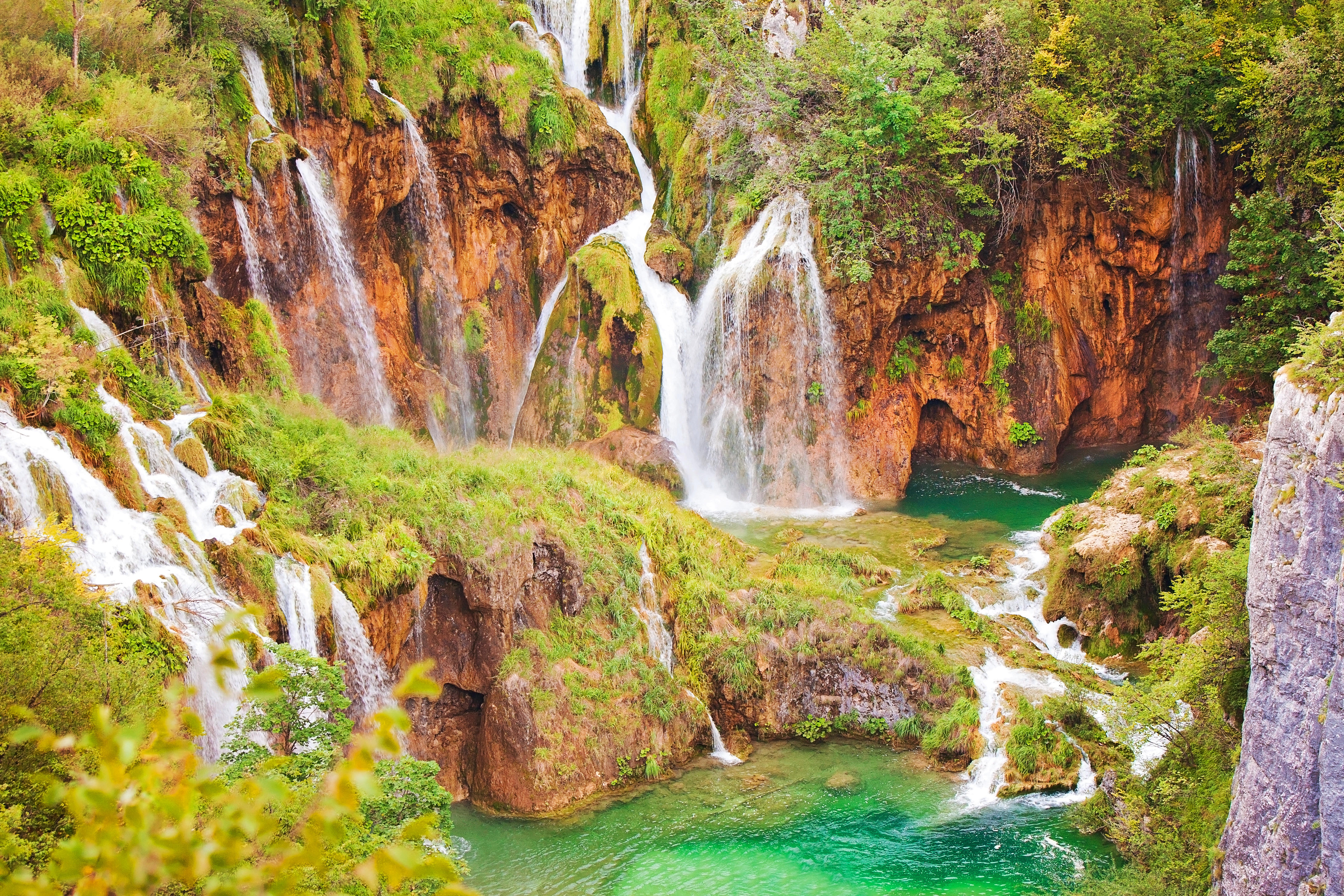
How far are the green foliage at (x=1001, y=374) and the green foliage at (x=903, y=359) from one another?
1985 millimetres

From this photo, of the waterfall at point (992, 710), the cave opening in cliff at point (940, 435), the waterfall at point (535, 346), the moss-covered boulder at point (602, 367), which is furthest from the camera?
the cave opening in cliff at point (940, 435)

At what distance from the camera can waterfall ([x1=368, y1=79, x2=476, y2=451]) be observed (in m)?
23.0

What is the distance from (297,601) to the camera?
1065cm

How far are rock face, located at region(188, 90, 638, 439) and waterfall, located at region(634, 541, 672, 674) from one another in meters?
9.63

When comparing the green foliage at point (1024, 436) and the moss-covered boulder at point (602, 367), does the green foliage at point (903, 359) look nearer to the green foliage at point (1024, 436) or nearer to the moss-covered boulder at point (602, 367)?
the green foliage at point (1024, 436)

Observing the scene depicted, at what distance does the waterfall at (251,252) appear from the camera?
18.1 m

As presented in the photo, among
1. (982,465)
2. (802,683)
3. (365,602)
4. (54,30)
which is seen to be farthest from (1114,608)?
(54,30)

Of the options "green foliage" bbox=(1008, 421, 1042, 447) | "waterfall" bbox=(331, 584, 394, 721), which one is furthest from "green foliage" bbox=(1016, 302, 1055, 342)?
"waterfall" bbox=(331, 584, 394, 721)

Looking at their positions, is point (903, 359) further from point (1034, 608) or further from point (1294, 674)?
point (1294, 674)

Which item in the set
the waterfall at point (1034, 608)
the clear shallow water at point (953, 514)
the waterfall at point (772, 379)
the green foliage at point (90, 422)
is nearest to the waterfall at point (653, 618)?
the clear shallow water at point (953, 514)

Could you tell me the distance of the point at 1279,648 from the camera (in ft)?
27.3

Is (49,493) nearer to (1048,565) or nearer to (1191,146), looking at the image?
(1048,565)

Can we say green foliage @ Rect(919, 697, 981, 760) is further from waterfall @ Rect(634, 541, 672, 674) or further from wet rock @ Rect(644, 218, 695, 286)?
wet rock @ Rect(644, 218, 695, 286)

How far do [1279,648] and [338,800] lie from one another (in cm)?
871
